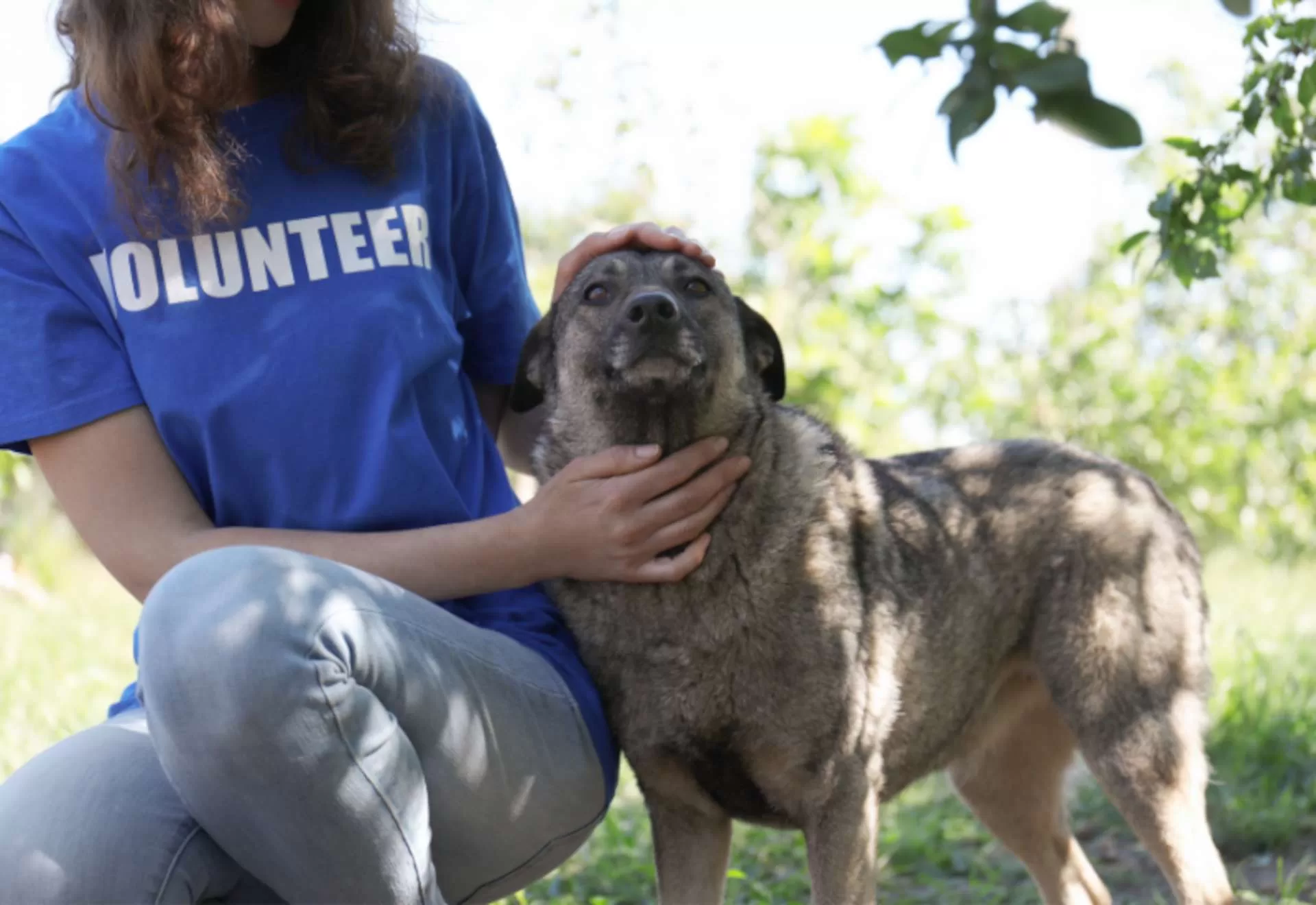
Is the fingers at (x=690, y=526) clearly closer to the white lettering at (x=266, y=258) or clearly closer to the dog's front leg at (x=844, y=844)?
the dog's front leg at (x=844, y=844)

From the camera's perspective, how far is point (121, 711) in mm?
2520

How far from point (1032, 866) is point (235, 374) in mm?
2320

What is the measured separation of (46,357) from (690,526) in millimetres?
1212

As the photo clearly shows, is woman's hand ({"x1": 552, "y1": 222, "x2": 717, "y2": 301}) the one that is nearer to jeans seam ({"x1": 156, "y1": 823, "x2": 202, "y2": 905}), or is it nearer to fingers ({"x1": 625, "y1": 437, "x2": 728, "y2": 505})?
fingers ({"x1": 625, "y1": 437, "x2": 728, "y2": 505})

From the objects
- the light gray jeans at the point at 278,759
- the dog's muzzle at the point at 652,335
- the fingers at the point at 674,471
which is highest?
the dog's muzzle at the point at 652,335

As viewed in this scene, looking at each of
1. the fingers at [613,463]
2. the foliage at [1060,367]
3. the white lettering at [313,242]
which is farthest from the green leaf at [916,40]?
the foliage at [1060,367]

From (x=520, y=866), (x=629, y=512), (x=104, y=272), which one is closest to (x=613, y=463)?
(x=629, y=512)

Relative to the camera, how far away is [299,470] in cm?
247

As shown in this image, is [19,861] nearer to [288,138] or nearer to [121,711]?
[121,711]

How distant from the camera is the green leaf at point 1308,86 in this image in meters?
2.54

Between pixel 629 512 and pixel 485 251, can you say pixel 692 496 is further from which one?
pixel 485 251

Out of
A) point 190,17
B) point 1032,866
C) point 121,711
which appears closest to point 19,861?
point 121,711

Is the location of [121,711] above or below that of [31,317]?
below

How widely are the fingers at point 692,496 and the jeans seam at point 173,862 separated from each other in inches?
36.8
